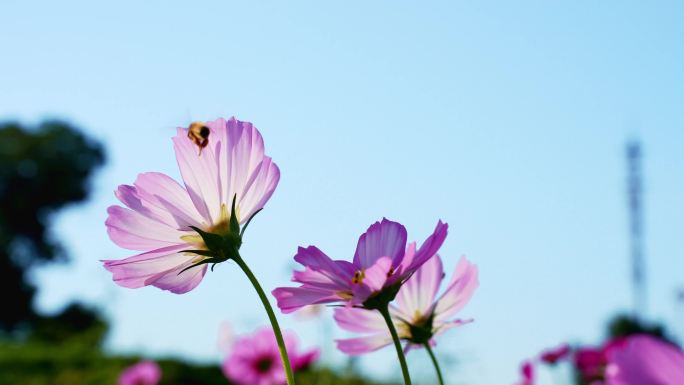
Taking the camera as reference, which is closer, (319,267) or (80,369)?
(319,267)

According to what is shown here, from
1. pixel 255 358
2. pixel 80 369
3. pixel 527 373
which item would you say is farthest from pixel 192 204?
pixel 80 369

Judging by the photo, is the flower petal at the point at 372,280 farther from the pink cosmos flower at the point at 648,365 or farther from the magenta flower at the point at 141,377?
the magenta flower at the point at 141,377

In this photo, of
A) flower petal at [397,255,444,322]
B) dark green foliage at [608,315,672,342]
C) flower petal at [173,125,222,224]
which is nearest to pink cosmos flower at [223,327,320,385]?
flower petal at [397,255,444,322]

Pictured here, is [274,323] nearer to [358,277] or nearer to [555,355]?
[358,277]

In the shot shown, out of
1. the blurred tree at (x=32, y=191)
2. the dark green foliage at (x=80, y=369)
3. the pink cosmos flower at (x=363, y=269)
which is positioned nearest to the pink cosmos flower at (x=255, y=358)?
the pink cosmos flower at (x=363, y=269)

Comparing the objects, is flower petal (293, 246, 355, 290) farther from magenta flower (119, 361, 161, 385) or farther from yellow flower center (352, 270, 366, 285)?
magenta flower (119, 361, 161, 385)
